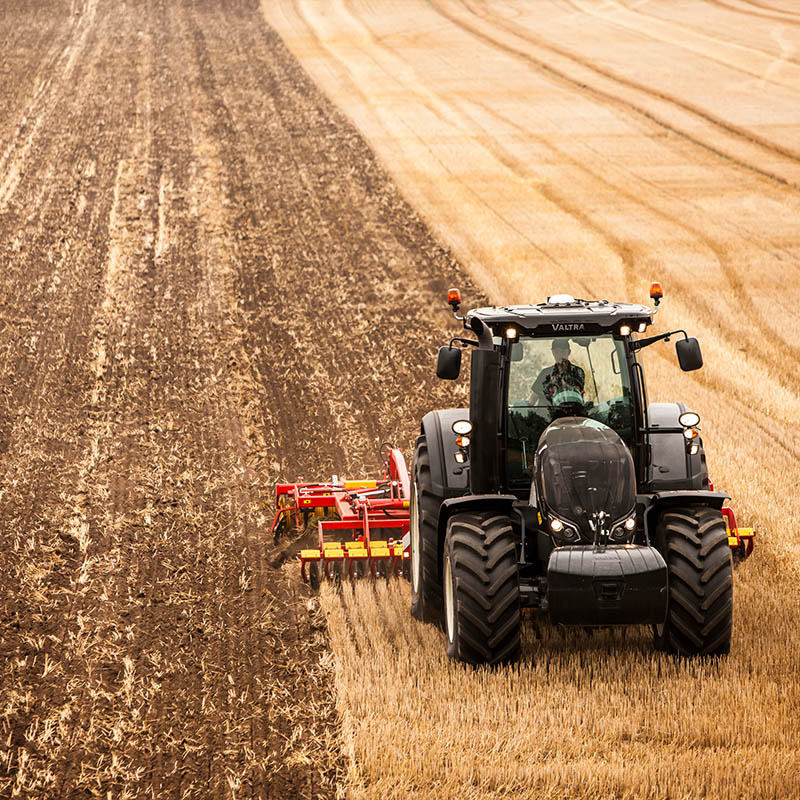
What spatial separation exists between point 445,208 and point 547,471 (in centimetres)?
1521

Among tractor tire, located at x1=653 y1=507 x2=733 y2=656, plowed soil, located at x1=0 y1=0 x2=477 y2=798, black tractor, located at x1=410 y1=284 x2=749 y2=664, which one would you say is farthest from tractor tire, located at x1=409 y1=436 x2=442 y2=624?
tractor tire, located at x1=653 y1=507 x2=733 y2=656

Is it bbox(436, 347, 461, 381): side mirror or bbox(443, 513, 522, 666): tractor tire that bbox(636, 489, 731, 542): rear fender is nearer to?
bbox(443, 513, 522, 666): tractor tire

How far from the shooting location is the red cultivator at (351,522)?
29.8ft

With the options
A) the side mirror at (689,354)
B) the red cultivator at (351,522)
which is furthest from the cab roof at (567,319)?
the red cultivator at (351,522)

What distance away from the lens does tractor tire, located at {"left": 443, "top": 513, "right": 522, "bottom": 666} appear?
666 cm

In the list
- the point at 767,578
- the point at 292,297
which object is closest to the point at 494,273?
the point at 292,297

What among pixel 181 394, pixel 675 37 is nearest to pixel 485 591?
pixel 181 394

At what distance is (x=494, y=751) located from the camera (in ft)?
20.6

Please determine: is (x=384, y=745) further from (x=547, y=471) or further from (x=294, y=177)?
(x=294, y=177)

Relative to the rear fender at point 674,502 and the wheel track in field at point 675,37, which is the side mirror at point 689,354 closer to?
the rear fender at point 674,502

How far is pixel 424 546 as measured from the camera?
25.4ft

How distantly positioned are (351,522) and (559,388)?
2.80m

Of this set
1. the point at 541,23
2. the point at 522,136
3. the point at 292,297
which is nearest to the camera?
the point at 292,297

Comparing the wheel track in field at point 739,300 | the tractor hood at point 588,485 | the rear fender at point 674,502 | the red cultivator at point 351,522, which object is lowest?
the wheel track in field at point 739,300
